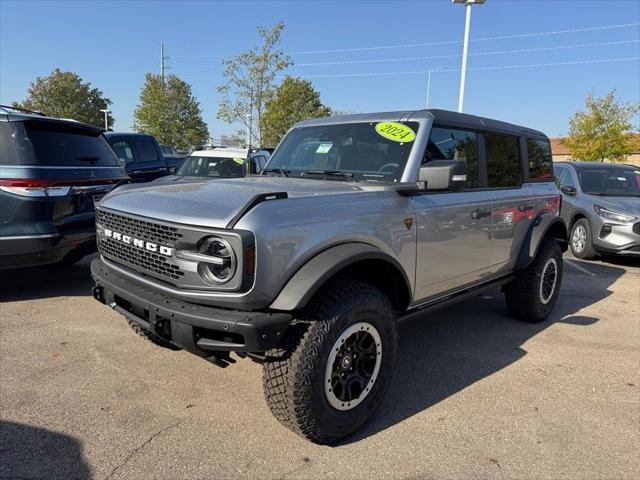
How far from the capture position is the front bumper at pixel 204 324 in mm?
2256

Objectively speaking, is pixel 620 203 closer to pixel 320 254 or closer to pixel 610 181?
pixel 610 181

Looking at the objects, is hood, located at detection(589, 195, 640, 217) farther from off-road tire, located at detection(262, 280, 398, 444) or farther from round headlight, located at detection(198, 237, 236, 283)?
round headlight, located at detection(198, 237, 236, 283)

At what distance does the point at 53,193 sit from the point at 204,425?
3159 mm

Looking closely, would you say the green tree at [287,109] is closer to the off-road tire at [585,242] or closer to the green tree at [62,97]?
the off-road tire at [585,242]

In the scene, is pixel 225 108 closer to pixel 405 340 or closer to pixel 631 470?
pixel 405 340

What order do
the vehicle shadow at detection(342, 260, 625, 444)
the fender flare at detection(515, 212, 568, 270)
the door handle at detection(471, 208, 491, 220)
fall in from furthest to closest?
1. the fender flare at detection(515, 212, 568, 270)
2. the door handle at detection(471, 208, 491, 220)
3. the vehicle shadow at detection(342, 260, 625, 444)

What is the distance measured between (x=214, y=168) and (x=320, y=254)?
836 cm

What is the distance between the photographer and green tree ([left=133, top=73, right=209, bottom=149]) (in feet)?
117

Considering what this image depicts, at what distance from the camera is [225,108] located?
21.5 m

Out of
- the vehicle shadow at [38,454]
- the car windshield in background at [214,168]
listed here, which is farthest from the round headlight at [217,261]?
the car windshield in background at [214,168]

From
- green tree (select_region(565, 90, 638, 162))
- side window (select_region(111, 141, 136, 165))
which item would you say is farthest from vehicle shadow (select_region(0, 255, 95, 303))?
green tree (select_region(565, 90, 638, 162))

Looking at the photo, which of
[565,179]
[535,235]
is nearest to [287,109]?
[565,179]

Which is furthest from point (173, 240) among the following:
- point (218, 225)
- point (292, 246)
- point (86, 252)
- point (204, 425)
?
point (86, 252)

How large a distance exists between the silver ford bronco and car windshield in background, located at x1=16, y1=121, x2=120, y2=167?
2139 mm
